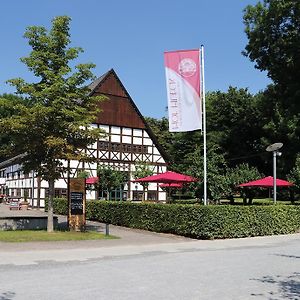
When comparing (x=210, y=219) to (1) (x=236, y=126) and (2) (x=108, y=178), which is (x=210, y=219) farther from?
(1) (x=236, y=126)

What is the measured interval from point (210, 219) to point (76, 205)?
6.21m

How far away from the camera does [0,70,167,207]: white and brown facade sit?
45.5 m

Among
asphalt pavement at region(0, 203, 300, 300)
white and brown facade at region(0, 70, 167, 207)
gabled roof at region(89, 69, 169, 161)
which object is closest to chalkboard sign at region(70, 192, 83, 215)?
asphalt pavement at region(0, 203, 300, 300)

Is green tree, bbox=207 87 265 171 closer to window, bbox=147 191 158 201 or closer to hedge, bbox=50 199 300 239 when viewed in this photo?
window, bbox=147 191 158 201

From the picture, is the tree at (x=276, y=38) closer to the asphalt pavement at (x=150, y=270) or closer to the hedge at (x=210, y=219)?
the hedge at (x=210, y=219)

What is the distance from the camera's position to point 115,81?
46906 millimetres

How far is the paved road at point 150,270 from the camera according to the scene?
8.57 metres

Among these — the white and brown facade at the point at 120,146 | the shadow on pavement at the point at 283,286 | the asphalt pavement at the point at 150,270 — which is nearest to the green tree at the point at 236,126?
the white and brown facade at the point at 120,146

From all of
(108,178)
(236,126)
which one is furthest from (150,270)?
(236,126)

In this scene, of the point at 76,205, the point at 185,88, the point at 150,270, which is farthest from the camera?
the point at 76,205

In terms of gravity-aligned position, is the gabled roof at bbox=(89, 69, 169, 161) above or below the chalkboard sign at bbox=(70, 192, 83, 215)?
above

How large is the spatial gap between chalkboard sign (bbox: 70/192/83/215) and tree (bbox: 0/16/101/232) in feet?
4.15

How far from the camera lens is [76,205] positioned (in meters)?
22.3

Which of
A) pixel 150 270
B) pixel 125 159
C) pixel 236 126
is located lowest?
pixel 150 270
